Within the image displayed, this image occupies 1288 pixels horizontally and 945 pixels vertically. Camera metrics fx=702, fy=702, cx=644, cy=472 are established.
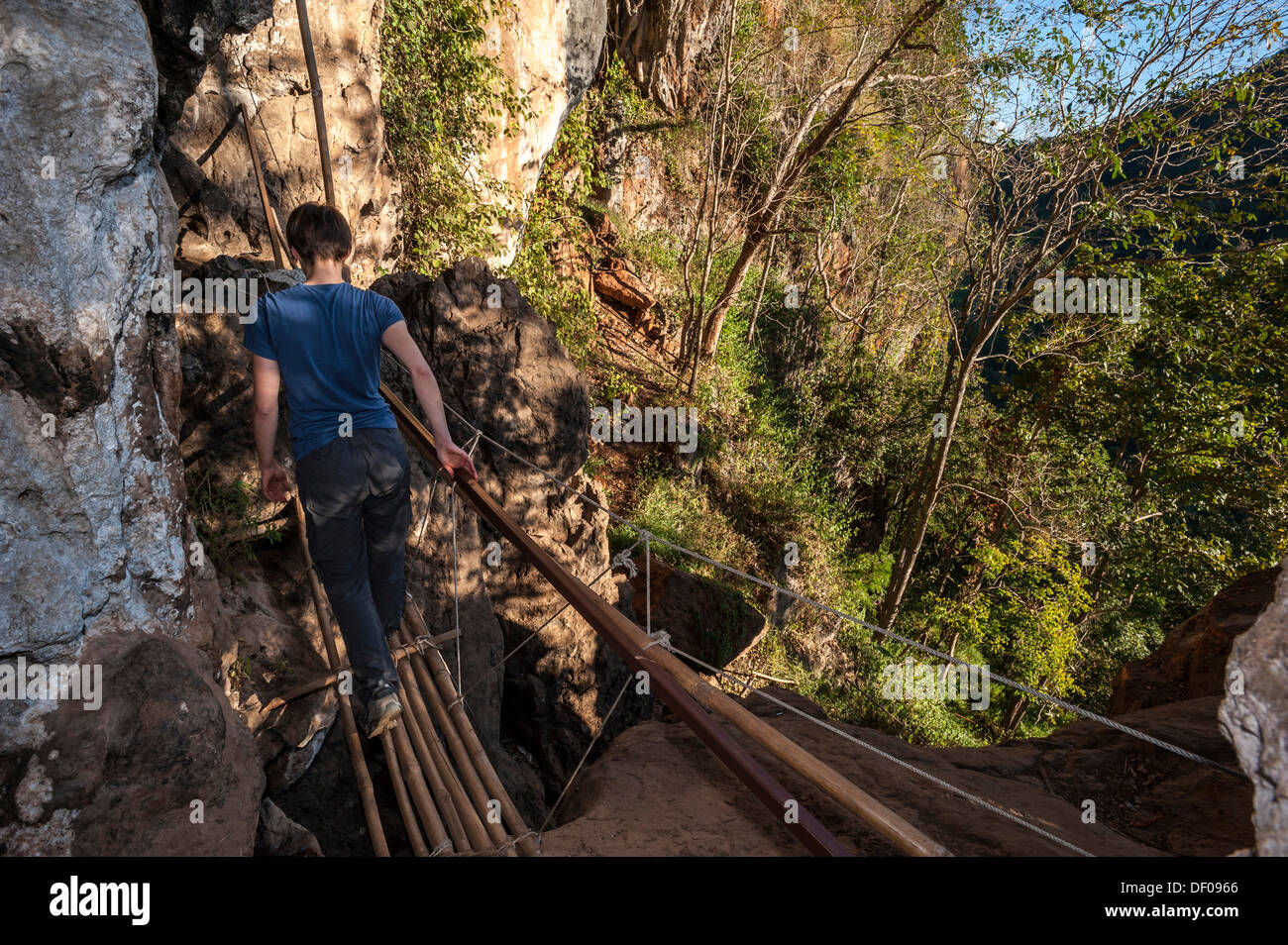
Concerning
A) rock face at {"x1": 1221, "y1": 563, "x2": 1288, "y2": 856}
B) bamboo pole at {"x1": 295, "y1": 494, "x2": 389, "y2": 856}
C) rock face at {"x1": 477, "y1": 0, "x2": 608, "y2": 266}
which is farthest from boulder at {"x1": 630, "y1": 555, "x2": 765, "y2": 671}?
rock face at {"x1": 1221, "y1": 563, "x2": 1288, "y2": 856}

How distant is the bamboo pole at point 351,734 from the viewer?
262 cm

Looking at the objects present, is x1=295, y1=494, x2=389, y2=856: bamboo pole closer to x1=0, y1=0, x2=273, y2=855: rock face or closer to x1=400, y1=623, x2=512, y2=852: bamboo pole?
x1=400, y1=623, x2=512, y2=852: bamboo pole

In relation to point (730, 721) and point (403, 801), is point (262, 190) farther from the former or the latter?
point (730, 721)

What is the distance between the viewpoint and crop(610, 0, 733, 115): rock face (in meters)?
12.1

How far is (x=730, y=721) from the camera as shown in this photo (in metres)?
2.06

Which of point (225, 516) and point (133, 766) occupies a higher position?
point (225, 516)

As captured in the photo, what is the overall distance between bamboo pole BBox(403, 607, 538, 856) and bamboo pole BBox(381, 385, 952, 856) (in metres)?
0.64

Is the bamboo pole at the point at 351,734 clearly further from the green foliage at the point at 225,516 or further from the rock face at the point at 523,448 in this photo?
the rock face at the point at 523,448

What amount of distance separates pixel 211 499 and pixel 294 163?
139 inches

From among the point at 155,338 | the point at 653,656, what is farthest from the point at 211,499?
the point at 653,656

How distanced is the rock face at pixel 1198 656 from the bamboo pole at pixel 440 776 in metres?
4.29

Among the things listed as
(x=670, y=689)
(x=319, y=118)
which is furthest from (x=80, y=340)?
(x=319, y=118)

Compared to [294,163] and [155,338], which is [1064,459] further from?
[155,338]

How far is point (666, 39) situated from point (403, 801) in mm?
13288
